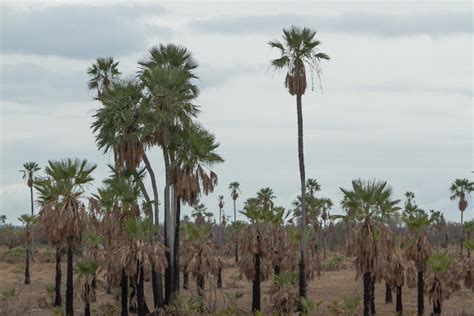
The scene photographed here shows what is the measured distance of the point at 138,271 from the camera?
35.0 metres

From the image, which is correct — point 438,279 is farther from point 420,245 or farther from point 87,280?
point 87,280

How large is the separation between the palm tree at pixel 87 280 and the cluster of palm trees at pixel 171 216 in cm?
6

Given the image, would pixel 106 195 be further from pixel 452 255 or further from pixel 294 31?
pixel 452 255

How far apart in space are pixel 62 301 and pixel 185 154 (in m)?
17.5

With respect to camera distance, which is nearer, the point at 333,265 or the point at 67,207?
the point at 67,207

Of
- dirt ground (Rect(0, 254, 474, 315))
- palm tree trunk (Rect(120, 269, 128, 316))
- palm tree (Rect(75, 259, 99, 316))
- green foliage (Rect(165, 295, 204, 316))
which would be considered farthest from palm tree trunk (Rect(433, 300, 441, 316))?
palm tree (Rect(75, 259, 99, 316))

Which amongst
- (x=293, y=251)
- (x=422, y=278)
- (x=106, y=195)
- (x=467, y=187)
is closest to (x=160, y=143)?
(x=106, y=195)

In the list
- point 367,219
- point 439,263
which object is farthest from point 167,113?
point 439,263

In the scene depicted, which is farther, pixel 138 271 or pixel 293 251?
pixel 293 251

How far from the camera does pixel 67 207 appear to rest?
114ft

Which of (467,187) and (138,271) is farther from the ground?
(467,187)

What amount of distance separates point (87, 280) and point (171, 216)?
19.3 feet

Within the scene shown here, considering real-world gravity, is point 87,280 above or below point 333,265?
above

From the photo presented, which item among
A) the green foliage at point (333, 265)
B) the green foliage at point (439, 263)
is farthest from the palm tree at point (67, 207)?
the green foliage at point (333, 265)
